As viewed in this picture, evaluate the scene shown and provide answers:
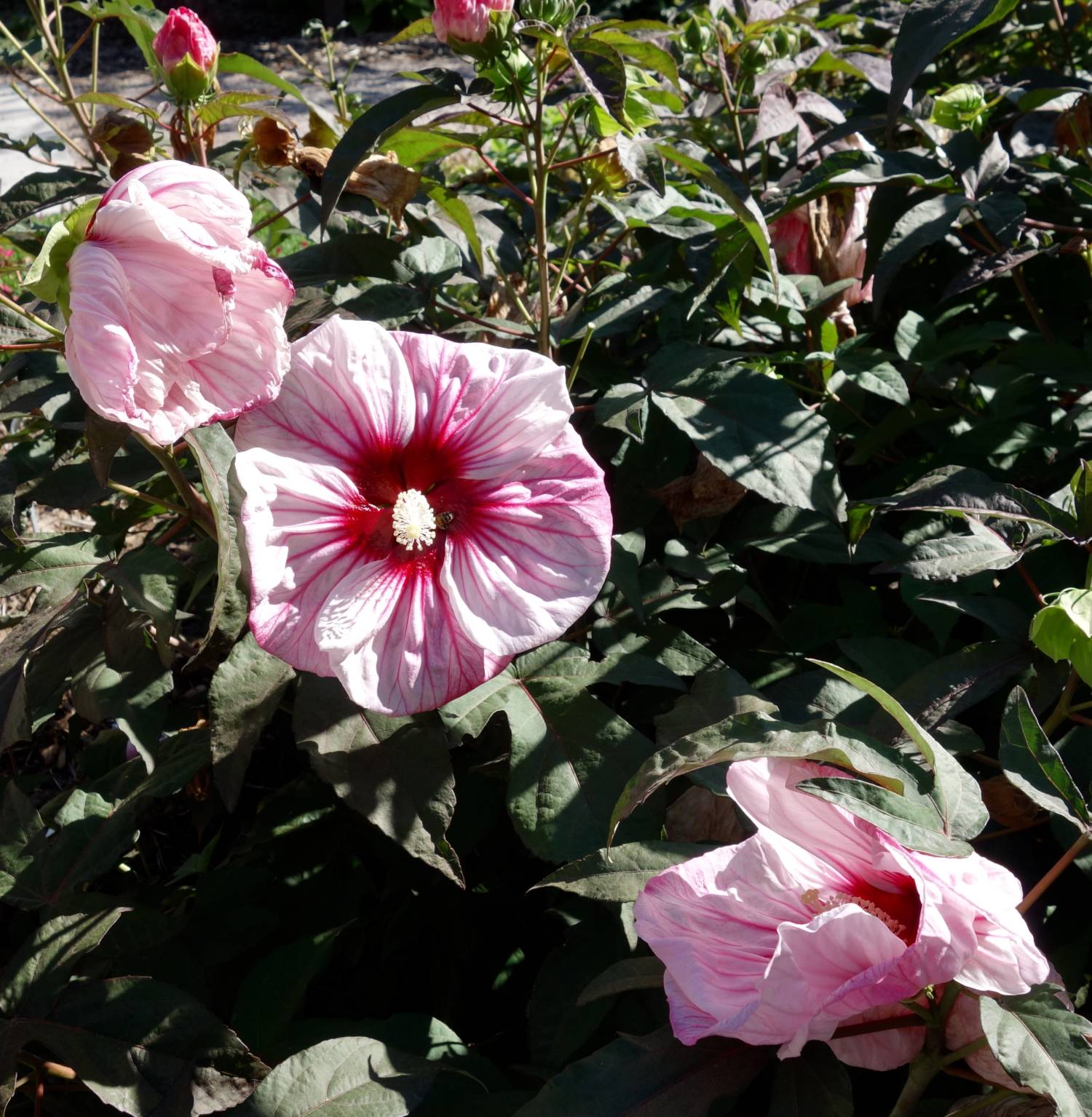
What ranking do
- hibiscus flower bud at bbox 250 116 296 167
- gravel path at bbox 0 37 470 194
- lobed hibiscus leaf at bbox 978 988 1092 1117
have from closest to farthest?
lobed hibiscus leaf at bbox 978 988 1092 1117 < hibiscus flower bud at bbox 250 116 296 167 < gravel path at bbox 0 37 470 194

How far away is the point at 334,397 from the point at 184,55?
43cm

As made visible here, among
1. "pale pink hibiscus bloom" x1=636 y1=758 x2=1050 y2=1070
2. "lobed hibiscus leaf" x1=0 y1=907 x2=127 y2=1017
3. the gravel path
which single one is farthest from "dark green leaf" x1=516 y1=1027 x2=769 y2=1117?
the gravel path

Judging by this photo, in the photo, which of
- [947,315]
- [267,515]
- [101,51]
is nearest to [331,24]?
[101,51]

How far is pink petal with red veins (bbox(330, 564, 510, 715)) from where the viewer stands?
0.76 meters

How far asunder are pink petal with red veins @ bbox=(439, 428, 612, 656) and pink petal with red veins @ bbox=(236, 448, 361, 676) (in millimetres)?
90

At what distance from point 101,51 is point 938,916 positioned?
31.2 feet

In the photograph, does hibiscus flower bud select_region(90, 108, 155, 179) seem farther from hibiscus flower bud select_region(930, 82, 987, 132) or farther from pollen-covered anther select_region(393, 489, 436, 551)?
hibiscus flower bud select_region(930, 82, 987, 132)

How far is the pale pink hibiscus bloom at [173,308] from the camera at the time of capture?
2.21ft

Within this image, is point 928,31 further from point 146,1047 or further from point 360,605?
point 146,1047

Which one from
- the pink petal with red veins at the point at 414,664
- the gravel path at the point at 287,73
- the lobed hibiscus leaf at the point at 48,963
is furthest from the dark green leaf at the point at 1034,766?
the gravel path at the point at 287,73

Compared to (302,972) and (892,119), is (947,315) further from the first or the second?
(302,972)

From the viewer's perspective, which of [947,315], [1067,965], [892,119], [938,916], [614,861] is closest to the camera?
[938,916]

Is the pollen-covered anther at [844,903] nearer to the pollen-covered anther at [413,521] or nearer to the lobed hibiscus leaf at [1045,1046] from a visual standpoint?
the lobed hibiscus leaf at [1045,1046]

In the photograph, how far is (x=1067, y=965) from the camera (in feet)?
2.85
